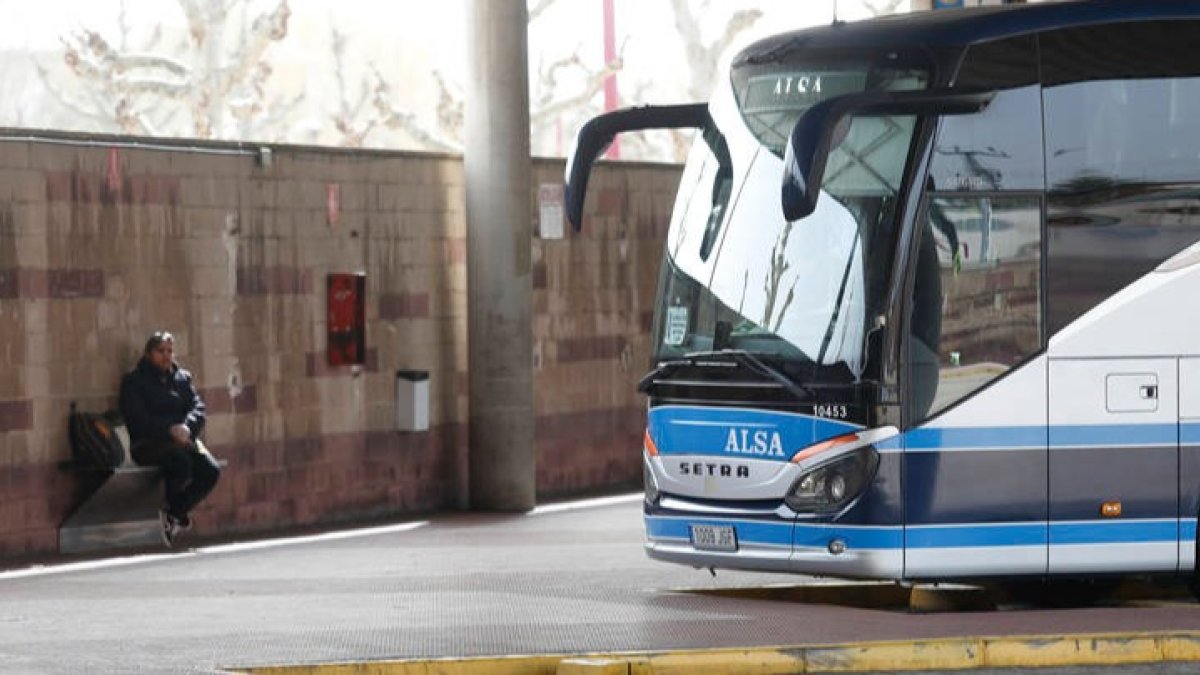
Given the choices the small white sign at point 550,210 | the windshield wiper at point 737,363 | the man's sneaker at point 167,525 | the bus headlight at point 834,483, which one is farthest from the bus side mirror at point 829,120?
the small white sign at point 550,210

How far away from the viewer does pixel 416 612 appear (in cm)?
1531

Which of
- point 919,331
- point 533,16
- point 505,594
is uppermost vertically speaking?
point 533,16

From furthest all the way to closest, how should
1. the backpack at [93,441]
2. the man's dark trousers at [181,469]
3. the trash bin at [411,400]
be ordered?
the trash bin at [411,400] → the man's dark trousers at [181,469] → the backpack at [93,441]

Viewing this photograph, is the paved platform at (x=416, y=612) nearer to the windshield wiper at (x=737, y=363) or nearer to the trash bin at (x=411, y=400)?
the windshield wiper at (x=737, y=363)

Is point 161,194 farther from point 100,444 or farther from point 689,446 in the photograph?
point 689,446

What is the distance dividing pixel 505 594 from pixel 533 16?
43.3m

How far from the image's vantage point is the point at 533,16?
5897 cm

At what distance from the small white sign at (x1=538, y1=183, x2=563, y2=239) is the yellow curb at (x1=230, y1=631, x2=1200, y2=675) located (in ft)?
42.0

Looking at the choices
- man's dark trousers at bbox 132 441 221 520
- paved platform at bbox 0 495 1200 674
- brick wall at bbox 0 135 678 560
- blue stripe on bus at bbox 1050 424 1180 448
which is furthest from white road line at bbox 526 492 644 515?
blue stripe on bus at bbox 1050 424 1180 448

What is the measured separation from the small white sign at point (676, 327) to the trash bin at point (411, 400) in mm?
8357

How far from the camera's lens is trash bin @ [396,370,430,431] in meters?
23.9

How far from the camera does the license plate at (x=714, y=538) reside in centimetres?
1518

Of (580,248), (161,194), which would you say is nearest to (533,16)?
(580,248)

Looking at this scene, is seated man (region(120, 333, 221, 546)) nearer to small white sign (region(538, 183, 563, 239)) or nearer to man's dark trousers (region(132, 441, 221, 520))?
man's dark trousers (region(132, 441, 221, 520))
